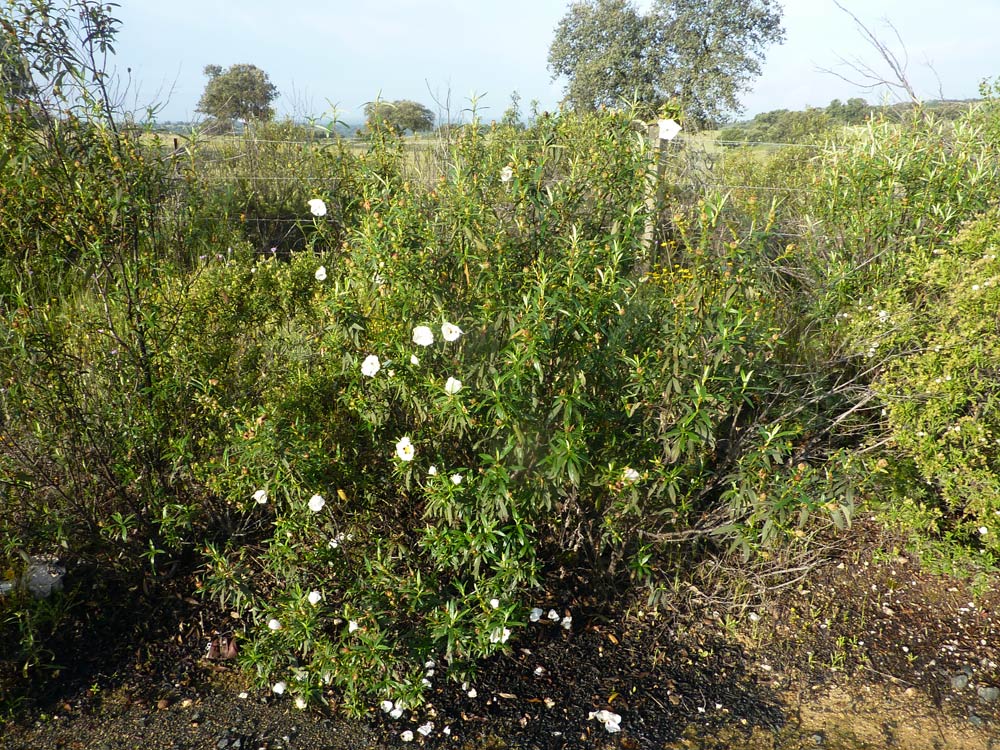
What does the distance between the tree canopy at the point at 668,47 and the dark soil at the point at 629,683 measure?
61.2ft

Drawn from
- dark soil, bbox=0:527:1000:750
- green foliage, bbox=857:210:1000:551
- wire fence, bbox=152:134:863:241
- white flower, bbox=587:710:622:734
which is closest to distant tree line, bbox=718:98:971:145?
wire fence, bbox=152:134:863:241

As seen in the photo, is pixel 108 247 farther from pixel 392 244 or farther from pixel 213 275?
pixel 392 244

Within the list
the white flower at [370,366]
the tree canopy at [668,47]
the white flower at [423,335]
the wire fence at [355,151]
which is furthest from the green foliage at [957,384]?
the tree canopy at [668,47]

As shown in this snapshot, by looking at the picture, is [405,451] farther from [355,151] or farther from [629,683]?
[355,151]

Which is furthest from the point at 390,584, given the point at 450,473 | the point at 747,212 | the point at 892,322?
the point at 747,212

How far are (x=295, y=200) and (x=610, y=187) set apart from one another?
5.13 metres

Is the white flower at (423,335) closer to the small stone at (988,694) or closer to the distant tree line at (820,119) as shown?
the small stone at (988,694)

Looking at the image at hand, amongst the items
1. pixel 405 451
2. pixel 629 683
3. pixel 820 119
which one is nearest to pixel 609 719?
pixel 629 683

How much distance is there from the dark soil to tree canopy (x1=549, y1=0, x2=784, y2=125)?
18659mm

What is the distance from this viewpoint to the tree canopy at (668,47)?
19.8 meters

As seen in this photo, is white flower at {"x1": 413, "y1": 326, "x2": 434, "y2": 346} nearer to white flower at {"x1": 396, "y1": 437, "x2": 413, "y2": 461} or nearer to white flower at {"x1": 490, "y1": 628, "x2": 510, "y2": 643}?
white flower at {"x1": 396, "y1": 437, "x2": 413, "y2": 461}

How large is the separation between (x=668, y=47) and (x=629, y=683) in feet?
71.4

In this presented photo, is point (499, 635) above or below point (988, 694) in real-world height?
above

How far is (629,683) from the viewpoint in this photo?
2.36 m
